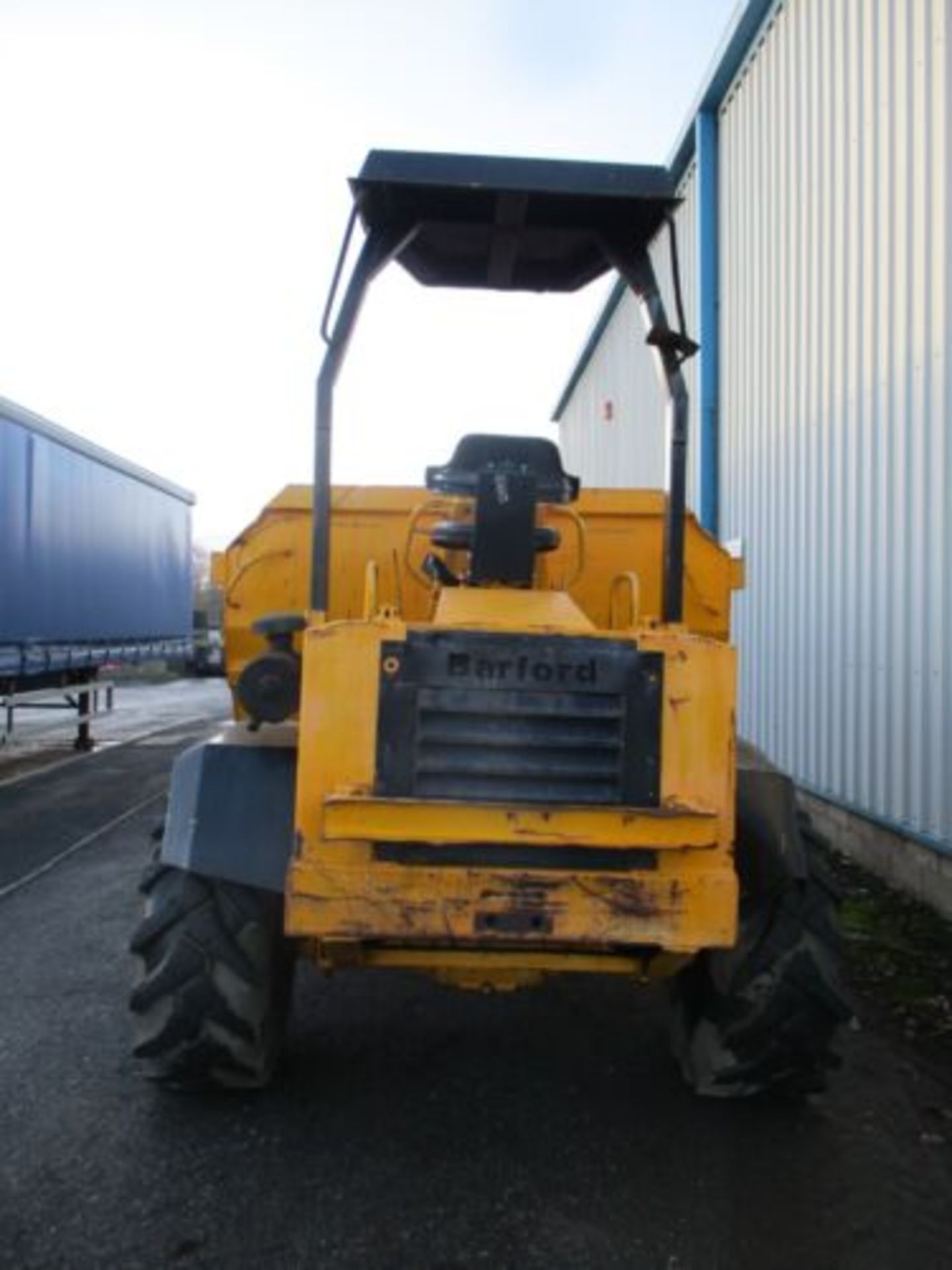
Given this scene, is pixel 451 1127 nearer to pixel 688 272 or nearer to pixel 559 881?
pixel 559 881

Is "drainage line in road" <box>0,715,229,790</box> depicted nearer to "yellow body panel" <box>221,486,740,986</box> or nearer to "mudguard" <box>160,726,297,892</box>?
"mudguard" <box>160,726,297,892</box>

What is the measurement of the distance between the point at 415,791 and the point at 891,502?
4.84 m

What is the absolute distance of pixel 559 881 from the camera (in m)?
3.23

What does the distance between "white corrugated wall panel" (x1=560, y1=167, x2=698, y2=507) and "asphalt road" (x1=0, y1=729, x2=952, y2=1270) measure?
663cm

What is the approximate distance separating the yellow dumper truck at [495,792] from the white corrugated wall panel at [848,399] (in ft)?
9.72

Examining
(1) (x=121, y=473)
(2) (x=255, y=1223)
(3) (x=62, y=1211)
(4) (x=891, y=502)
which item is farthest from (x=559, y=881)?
(1) (x=121, y=473)

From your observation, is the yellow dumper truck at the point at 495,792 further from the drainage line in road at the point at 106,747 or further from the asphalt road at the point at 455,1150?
the drainage line in road at the point at 106,747

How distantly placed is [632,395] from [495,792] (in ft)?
42.0

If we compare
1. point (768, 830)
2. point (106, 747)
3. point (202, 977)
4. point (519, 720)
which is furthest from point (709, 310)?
point (106, 747)

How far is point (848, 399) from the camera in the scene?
777 centimetres

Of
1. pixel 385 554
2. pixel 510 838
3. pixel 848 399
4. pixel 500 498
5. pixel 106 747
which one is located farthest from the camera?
pixel 106 747

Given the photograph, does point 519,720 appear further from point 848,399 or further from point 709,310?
point 709,310

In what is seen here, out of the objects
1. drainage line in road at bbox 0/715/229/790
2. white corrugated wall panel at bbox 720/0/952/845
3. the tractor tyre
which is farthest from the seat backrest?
drainage line in road at bbox 0/715/229/790

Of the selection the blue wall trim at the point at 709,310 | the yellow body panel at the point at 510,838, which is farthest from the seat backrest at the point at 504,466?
the blue wall trim at the point at 709,310
